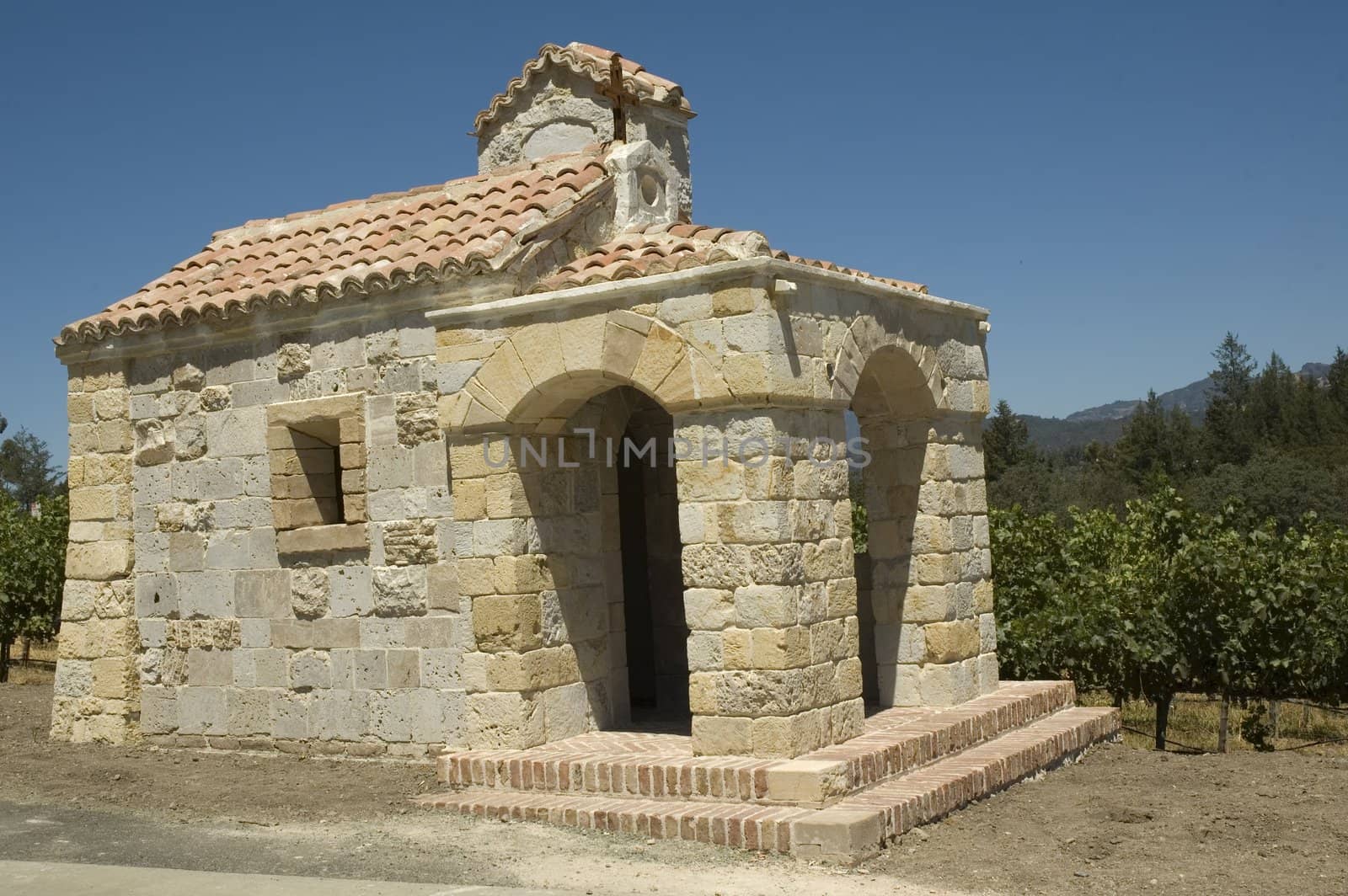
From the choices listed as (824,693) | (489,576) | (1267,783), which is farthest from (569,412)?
(1267,783)

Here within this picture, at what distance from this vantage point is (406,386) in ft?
28.5

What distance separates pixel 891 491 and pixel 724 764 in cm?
285

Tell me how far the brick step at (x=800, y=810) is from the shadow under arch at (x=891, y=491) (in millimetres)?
956

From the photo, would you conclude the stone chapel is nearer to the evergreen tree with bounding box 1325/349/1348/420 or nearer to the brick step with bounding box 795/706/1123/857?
the brick step with bounding box 795/706/1123/857

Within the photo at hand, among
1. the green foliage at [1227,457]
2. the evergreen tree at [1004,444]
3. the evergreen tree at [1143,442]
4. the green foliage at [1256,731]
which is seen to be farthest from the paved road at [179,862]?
the evergreen tree at [1143,442]

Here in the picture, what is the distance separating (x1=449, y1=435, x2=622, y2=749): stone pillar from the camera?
8211 millimetres

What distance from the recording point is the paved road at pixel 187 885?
5746 mm

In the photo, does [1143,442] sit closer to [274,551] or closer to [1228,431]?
[1228,431]

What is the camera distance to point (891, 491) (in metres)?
9.40

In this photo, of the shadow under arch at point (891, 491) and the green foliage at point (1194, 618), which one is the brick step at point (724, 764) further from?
the green foliage at point (1194, 618)

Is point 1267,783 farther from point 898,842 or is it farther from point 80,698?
point 80,698

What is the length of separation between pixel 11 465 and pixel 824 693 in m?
55.8

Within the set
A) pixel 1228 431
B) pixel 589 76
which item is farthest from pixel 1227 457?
pixel 589 76

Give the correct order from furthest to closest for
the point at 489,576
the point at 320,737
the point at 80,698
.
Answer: the point at 80,698
the point at 320,737
the point at 489,576
